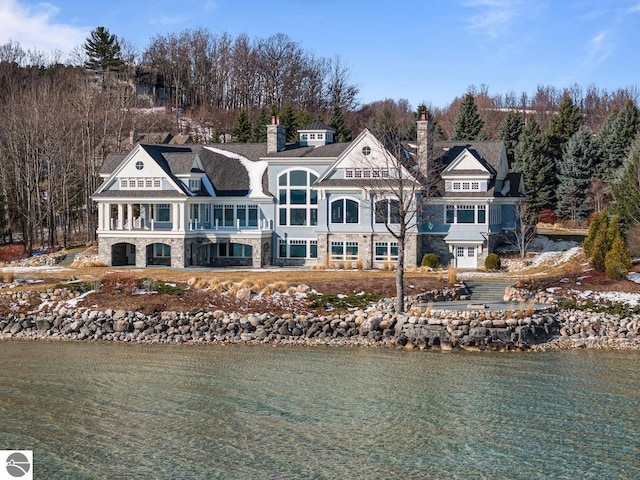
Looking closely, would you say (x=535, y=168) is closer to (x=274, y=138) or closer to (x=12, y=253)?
(x=274, y=138)

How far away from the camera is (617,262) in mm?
31047

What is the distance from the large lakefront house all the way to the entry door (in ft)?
0.15

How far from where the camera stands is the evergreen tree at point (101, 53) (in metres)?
82.4

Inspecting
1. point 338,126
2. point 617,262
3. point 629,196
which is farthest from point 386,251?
point 338,126

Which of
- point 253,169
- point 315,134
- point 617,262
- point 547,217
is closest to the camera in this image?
point 617,262

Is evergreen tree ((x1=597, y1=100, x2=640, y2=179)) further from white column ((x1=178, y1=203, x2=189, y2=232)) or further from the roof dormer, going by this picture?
white column ((x1=178, y1=203, x2=189, y2=232))

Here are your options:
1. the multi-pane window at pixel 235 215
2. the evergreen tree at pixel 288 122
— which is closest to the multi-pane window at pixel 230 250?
the multi-pane window at pixel 235 215

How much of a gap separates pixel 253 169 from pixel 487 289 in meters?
15.2

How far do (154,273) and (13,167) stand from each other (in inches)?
912

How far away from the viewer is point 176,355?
26109 millimetres

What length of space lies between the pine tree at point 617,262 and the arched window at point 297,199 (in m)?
14.5

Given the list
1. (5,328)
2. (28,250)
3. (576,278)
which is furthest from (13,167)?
(576,278)

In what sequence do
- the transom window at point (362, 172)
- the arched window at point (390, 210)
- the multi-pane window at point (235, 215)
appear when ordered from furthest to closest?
the multi-pane window at point (235, 215) → the transom window at point (362, 172) → the arched window at point (390, 210)

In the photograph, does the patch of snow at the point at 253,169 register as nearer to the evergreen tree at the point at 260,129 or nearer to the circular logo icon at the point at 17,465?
the evergreen tree at the point at 260,129
